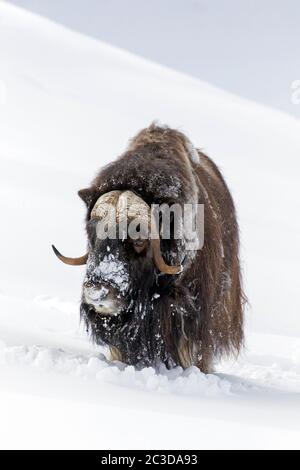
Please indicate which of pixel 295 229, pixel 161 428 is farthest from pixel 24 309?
pixel 295 229

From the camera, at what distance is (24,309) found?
5.77 m

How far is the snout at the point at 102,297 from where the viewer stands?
3.46 meters

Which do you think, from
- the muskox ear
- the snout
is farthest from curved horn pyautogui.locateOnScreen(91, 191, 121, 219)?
the snout

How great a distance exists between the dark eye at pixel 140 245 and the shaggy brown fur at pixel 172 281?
0.05m

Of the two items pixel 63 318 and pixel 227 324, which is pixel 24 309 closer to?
pixel 63 318

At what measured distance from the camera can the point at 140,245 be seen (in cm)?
371

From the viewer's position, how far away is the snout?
11.3 ft

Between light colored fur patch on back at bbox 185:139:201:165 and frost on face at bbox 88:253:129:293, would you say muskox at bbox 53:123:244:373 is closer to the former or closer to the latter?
frost on face at bbox 88:253:129:293

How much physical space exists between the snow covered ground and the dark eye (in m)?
0.56

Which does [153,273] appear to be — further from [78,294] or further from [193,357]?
[78,294]

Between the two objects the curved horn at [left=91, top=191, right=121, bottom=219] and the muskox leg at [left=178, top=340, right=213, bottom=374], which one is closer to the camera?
the curved horn at [left=91, top=191, right=121, bottom=219]

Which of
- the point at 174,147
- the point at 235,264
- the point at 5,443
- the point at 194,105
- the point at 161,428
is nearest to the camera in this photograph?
the point at 5,443

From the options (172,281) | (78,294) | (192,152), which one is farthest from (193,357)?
(78,294)
